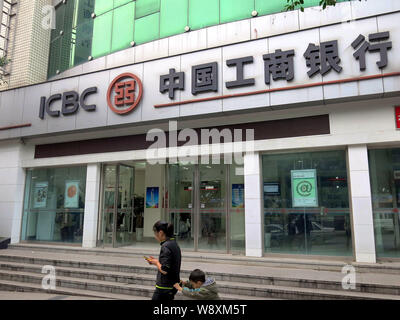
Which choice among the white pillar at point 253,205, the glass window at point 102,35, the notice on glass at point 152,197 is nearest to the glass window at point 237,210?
the white pillar at point 253,205

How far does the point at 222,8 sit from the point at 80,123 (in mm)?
5549

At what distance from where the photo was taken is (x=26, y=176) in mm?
11328

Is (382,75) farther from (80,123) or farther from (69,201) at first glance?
(69,201)

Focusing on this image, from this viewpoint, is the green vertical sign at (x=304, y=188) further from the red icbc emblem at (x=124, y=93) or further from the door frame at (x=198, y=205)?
the red icbc emblem at (x=124, y=93)

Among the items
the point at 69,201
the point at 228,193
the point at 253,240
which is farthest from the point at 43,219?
the point at 253,240

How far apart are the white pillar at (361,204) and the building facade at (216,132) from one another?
3 centimetres

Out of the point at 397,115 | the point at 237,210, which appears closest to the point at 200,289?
the point at 237,210

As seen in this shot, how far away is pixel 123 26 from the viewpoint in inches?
449

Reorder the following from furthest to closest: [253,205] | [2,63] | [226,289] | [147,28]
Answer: [2,63], [147,28], [253,205], [226,289]

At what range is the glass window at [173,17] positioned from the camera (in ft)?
33.6

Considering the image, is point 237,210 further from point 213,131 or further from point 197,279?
point 197,279

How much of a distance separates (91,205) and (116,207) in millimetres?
783

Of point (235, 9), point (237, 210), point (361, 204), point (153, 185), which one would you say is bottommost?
point (237, 210)

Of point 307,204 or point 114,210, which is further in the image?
point 114,210
